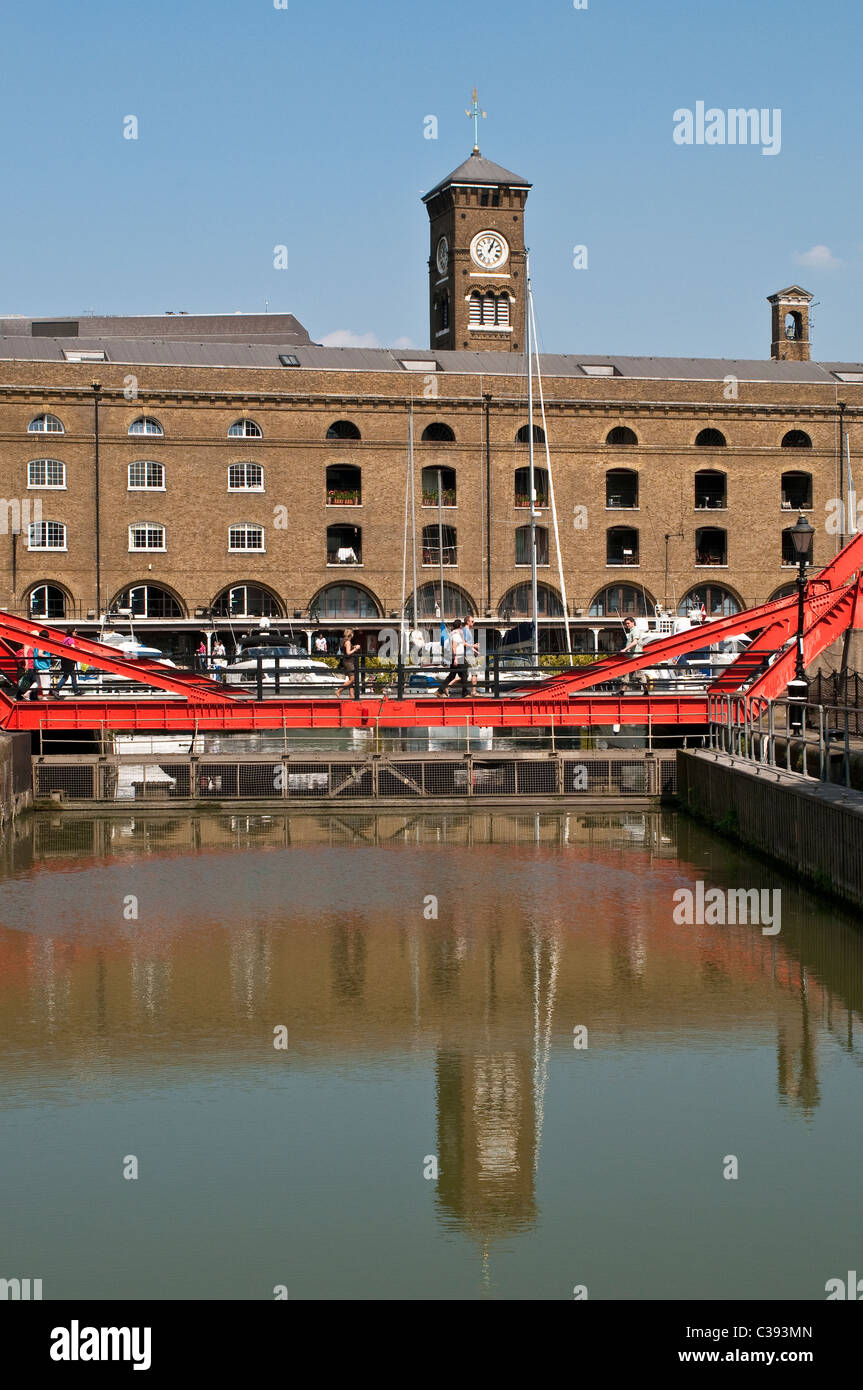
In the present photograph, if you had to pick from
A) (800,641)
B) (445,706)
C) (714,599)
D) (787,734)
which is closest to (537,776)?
(445,706)

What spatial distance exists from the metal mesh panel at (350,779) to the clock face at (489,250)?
188 ft

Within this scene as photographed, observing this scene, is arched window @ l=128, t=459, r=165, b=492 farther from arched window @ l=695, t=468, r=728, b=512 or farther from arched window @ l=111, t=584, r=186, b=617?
arched window @ l=695, t=468, r=728, b=512

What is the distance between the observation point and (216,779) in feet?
91.9

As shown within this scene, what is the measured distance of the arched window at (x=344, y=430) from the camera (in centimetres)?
6297

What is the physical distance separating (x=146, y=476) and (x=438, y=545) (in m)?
11.2

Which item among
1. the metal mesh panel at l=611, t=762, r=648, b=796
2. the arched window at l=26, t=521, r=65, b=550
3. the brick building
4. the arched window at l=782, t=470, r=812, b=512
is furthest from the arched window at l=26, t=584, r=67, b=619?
the metal mesh panel at l=611, t=762, r=648, b=796

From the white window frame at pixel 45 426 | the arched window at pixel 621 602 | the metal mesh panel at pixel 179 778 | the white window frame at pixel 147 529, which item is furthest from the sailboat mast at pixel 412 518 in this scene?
the metal mesh panel at pixel 179 778

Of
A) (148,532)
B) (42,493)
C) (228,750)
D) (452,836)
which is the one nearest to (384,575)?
(148,532)

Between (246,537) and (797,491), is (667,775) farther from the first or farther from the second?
(797,491)

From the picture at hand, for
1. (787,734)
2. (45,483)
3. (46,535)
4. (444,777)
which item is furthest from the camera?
(46,535)

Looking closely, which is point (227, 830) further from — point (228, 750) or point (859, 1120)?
point (859, 1120)

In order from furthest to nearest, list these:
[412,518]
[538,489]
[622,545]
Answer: [622,545] → [538,489] → [412,518]

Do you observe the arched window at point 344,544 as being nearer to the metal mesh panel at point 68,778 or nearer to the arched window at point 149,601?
the arched window at point 149,601
